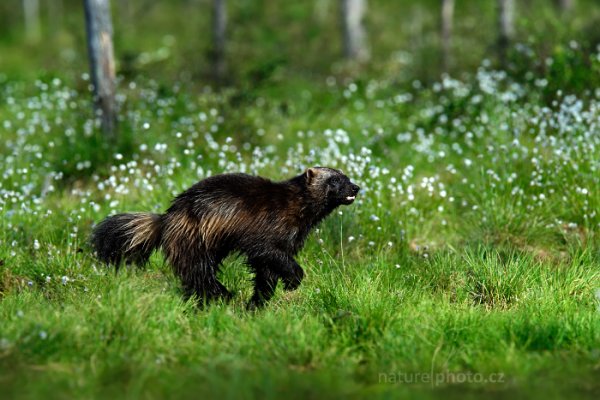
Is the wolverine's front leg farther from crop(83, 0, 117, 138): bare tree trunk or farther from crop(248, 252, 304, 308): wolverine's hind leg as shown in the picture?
crop(83, 0, 117, 138): bare tree trunk

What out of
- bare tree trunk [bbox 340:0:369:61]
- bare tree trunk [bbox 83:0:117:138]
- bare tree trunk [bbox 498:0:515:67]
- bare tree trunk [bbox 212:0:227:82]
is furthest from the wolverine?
bare tree trunk [bbox 340:0:369:61]

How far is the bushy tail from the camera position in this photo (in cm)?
584

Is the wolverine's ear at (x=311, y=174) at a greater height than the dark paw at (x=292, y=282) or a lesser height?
greater

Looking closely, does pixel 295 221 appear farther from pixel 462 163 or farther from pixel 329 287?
pixel 462 163

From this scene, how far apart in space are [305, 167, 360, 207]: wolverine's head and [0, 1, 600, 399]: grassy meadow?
1.90 feet

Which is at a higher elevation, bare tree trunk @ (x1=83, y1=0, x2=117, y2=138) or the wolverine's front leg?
bare tree trunk @ (x1=83, y1=0, x2=117, y2=138)

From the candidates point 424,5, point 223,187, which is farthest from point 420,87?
point 424,5

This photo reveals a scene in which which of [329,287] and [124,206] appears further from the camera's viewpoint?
[124,206]

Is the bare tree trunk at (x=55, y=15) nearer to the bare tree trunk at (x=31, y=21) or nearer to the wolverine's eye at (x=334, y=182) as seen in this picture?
the bare tree trunk at (x=31, y=21)

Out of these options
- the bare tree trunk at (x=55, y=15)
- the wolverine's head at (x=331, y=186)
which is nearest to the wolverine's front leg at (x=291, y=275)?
the wolverine's head at (x=331, y=186)

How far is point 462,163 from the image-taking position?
8.89 m

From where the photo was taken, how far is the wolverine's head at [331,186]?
242 inches

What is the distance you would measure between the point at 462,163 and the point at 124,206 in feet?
13.5

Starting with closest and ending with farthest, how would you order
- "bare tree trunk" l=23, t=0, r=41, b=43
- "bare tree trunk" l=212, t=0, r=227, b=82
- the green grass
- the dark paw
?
the green grass → the dark paw → "bare tree trunk" l=212, t=0, r=227, b=82 → "bare tree trunk" l=23, t=0, r=41, b=43
